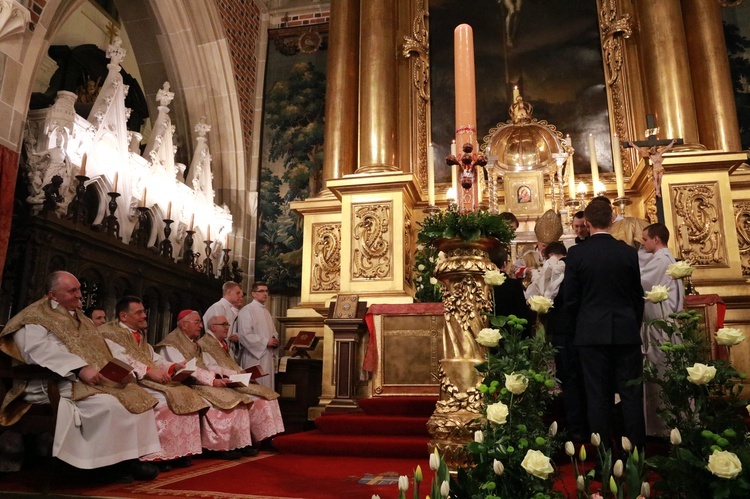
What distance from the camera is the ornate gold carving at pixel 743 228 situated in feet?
22.5

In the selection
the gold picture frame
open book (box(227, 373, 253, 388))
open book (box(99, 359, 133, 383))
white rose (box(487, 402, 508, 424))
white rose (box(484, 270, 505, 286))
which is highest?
the gold picture frame

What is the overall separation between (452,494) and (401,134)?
656 centimetres

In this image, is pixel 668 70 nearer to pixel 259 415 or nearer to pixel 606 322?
pixel 606 322

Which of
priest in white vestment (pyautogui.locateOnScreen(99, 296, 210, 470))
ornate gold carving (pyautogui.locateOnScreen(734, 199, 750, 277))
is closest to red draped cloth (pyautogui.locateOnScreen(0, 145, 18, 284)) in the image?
priest in white vestment (pyautogui.locateOnScreen(99, 296, 210, 470))

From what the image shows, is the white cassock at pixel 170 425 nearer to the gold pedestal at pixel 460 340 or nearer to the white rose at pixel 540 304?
the gold pedestal at pixel 460 340

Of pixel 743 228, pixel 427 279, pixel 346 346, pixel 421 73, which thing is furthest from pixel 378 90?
pixel 743 228

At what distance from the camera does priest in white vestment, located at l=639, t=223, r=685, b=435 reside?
4.00 metres

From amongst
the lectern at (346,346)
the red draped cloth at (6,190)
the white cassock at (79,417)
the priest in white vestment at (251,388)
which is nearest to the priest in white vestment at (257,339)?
the priest in white vestment at (251,388)

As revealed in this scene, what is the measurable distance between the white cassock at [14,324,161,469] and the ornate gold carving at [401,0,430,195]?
5482 mm

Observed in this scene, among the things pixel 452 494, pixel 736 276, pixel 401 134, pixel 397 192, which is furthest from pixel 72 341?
pixel 736 276

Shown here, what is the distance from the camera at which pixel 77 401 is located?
11.5 feet

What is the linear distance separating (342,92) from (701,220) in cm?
476

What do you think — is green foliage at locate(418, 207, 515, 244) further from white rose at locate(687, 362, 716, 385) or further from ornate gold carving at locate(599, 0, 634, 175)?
ornate gold carving at locate(599, 0, 634, 175)

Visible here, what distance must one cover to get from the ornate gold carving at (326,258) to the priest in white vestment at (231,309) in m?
1.25
